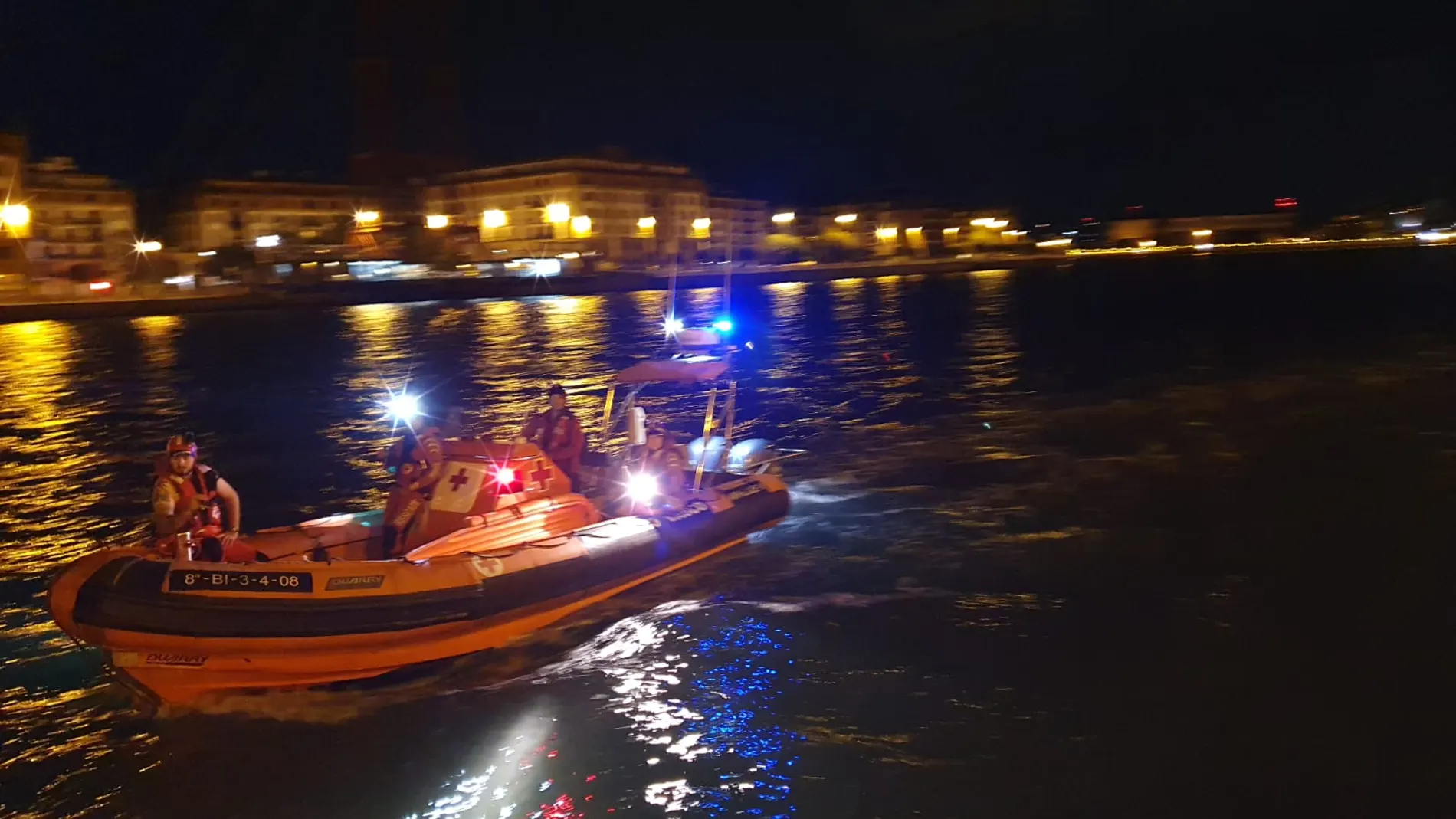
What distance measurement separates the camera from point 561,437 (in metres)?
12.0

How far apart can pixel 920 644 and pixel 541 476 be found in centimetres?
398

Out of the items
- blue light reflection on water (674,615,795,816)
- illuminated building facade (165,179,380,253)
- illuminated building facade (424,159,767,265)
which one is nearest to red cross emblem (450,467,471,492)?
blue light reflection on water (674,615,795,816)

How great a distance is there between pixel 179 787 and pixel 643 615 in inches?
171

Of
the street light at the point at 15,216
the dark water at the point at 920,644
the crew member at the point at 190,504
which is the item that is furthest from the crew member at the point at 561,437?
the street light at the point at 15,216

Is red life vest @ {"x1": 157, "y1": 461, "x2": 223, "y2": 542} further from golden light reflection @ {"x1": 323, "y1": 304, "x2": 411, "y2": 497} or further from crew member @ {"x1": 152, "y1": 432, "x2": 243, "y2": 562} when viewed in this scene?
golden light reflection @ {"x1": 323, "y1": 304, "x2": 411, "y2": 497}

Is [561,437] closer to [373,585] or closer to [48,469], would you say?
[373,585]

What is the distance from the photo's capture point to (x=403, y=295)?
78.5m

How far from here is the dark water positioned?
7.45 m

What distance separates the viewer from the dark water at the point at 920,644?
Answer: 293 inches

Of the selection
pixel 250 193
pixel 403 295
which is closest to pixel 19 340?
pixel 403 295

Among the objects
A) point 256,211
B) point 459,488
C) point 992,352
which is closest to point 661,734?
point 459,488

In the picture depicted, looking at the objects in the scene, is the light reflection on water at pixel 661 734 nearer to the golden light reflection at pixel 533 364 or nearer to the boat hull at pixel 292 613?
the boat hull at pixel 292 613

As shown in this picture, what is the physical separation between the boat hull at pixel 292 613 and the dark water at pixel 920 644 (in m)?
0.28

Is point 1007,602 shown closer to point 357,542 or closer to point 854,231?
point 357,542
